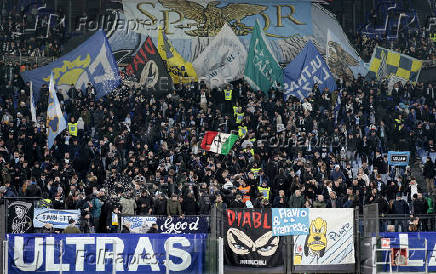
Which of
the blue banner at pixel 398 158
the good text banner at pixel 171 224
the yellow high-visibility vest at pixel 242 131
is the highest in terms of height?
the yellow high-visibility vest at pixel 242 131

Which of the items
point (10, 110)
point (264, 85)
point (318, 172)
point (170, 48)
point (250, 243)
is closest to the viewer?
point (250, 243)

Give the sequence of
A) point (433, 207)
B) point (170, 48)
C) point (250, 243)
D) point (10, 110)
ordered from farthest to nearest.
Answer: point (170, 48) < point (10, 110) < point (433, 207) < point (250, 243)

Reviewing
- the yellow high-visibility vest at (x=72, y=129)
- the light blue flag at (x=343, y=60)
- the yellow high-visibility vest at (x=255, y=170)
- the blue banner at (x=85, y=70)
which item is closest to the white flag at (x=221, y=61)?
the blue banner at (x=85, y=70)

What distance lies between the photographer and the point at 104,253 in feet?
64.5

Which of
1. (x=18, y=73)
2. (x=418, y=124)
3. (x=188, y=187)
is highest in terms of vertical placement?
(x=18, y=73)

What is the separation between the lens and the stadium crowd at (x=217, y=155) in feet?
83.0

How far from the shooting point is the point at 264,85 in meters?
39.8

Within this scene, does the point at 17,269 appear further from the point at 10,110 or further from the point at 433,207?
the point at 10,110

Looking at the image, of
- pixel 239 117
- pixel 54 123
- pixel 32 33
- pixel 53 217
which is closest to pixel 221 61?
pixel 239 117

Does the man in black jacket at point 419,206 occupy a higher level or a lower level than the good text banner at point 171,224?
higher

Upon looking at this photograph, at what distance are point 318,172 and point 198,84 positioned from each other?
1243 cm

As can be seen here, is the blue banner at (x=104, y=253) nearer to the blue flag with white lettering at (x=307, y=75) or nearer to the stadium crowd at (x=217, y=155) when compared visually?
the stadium crowd at (x=217, y=155)

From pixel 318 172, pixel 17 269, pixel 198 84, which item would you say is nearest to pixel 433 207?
pixel 318 172

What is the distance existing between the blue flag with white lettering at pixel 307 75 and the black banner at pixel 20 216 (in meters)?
18.4
